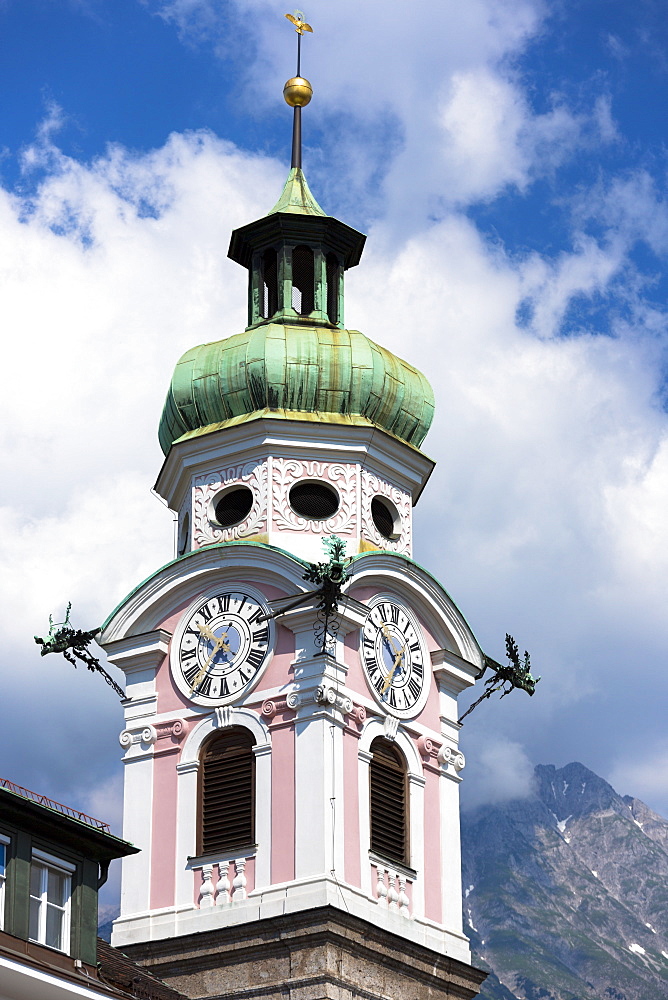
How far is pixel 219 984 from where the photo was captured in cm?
3341

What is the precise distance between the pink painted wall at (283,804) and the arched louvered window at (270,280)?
10096mm

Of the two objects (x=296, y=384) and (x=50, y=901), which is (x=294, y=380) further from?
(x=50, y=901)

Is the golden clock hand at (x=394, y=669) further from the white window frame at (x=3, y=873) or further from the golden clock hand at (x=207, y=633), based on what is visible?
the white window frame at (x=3, y=873)

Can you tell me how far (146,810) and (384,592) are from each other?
18.7 feet

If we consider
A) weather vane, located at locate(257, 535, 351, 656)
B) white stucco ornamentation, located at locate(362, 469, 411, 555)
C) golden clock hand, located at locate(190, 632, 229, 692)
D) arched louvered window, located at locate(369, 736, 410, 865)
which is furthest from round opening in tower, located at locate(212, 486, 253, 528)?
arched louvered window, located at locate(369, 736, 410, 865)

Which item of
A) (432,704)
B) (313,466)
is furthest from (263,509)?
(432,704)

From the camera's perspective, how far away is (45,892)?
2517 centimetres

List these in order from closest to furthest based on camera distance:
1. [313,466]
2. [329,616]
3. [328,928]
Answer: [328,928]
[329,616]
[313,466]

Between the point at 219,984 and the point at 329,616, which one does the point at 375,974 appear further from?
the point at 329,616

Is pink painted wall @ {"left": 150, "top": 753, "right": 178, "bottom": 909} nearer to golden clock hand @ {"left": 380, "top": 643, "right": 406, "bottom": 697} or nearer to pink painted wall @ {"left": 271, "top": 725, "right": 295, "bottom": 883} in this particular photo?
pink painted wall @ {"left": 271, "top": 725, "right": 295, "bottom": 883}

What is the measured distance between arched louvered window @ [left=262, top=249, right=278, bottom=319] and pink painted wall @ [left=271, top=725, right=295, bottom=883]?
10.1 metres

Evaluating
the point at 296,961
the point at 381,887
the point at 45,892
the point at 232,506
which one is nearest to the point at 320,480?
the point at 232,506

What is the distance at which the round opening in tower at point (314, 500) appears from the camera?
3831cm

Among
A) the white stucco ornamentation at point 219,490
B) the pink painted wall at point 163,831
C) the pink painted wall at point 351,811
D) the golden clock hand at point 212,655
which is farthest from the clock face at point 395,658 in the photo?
the pink painted wall at point 163,831
